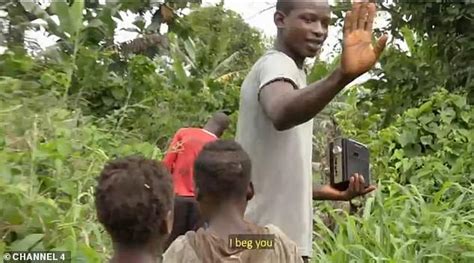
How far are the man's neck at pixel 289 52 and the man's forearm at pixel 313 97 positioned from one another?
11.6 inches

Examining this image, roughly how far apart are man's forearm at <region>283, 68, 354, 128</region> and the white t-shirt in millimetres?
174

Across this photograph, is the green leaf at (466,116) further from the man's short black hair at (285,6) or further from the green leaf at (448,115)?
the man's short black hair at (285,6)

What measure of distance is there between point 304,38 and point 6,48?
3951 millimetres

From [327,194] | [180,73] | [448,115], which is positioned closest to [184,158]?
[327,194]

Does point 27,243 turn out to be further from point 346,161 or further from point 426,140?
point 426,140

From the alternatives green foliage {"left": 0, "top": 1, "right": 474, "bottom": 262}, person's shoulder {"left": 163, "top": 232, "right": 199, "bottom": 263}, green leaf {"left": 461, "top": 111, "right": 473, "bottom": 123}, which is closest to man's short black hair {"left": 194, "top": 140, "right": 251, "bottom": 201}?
person's shoulder {"left": 163, "top": 232, "right": 199, "bottom": 263}

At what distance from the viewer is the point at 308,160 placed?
2791mm

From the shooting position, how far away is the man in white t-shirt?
2506mm

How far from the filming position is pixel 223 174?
2.45 metres

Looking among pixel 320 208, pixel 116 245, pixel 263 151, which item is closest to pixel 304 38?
pixel 263 151

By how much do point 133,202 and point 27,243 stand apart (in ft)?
4.83

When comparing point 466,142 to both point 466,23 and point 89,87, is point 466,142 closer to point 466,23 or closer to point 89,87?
point 466,23

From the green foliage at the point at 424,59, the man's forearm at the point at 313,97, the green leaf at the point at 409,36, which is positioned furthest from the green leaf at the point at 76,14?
the man's forearm at the point at 313,97

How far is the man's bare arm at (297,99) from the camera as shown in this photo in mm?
2480
